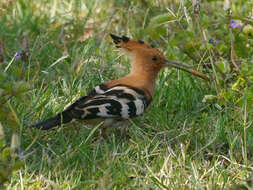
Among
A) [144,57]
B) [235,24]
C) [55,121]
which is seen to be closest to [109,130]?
[55,121]

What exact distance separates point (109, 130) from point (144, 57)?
0.55m

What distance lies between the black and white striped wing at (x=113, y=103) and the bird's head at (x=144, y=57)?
248 millimetres

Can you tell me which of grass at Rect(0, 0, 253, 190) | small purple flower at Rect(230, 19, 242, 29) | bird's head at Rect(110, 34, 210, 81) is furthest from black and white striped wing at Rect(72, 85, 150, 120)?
small purple flower at Rect(230, 19, 242, 29)

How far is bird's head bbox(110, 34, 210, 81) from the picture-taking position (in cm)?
319

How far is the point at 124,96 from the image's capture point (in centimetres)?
285

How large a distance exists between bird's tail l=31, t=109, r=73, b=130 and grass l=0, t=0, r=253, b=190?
0.07 meters

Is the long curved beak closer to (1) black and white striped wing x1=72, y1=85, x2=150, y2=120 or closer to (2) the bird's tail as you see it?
(1) black and white striped wing x1=72, y1=85, x2=150, y2=120

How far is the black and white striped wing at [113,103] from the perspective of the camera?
8.87 ft

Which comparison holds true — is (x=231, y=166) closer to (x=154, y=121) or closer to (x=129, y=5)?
(x=154, y=121)

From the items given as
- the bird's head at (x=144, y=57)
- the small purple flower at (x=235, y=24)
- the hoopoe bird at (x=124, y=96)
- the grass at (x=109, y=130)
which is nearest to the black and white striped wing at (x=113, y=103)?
the hoopoe bird at (x=124, y=96)

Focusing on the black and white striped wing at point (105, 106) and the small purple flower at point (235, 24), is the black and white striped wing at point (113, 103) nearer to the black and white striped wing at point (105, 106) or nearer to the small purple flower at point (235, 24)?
the black and white striped wing at point (105, 106)

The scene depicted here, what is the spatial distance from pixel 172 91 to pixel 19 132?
1.10m

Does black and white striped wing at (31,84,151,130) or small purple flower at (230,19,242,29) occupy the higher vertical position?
small purple flower at (230,19,242,29)

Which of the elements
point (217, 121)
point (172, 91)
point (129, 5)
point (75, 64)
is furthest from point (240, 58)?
point (129, 5)
